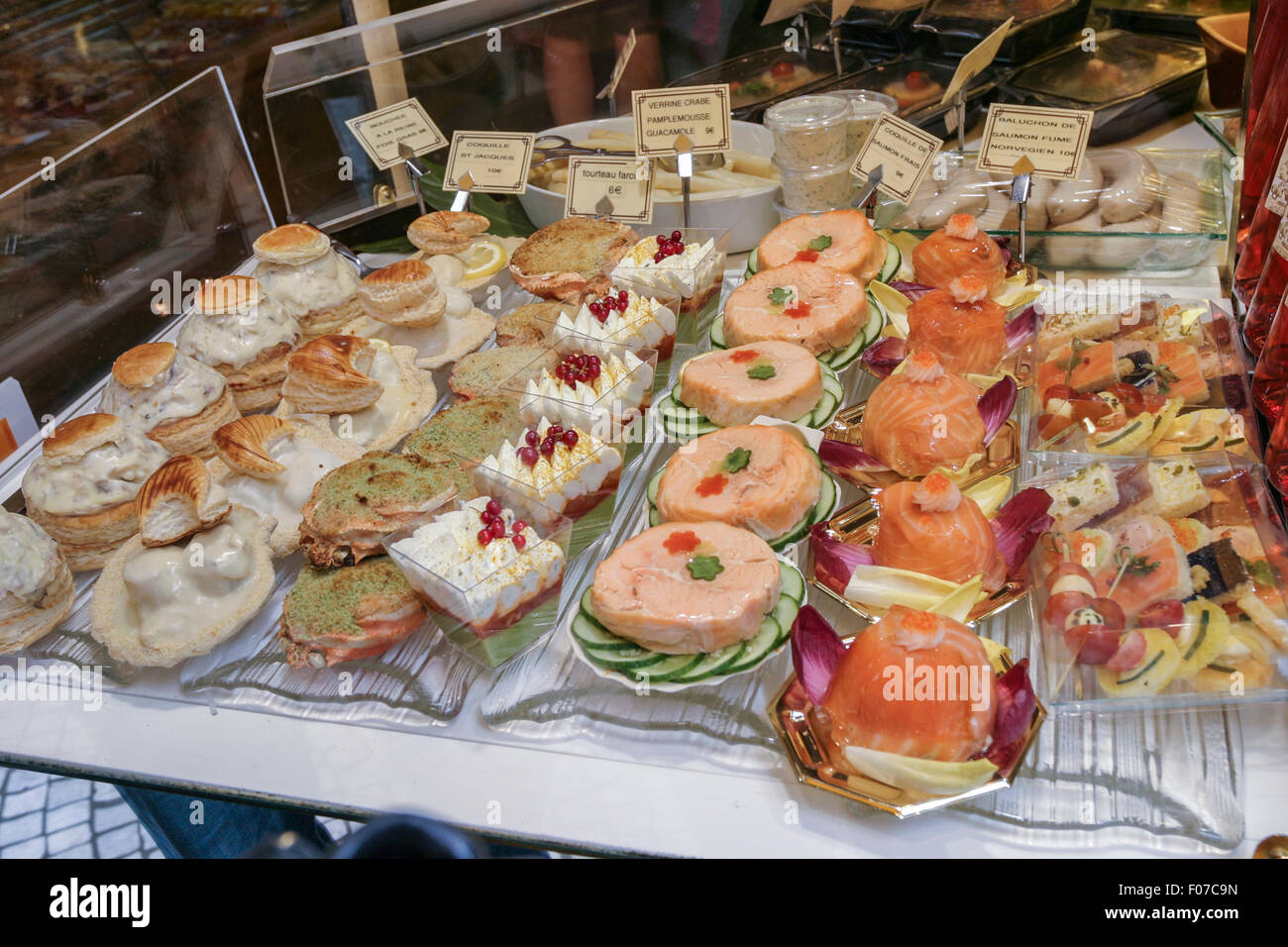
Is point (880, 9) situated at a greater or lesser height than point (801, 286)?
greater

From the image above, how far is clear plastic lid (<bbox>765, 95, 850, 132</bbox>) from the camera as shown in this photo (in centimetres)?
314

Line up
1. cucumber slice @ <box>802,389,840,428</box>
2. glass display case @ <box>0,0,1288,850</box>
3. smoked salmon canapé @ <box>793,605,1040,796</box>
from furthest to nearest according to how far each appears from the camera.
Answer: cucumber slice @ <box>802,389,840,428</box> < glass display case @ <box>0,0,1288,850</box> < smoked salmon canapé @ <box>793,605,1040,796</box>

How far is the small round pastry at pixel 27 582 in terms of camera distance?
224 centimetres

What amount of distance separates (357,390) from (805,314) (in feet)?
4.11

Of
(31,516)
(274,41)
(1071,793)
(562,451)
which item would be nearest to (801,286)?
(562,451)

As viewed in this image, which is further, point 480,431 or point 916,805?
point 480,431

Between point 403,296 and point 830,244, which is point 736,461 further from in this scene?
point 403,296

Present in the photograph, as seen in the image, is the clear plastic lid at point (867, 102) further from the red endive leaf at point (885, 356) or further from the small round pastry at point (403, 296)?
the small round pastry at point (403, 296)

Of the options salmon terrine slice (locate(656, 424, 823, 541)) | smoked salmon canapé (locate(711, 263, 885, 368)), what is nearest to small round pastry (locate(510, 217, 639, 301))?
smoked salmon canapé (locate(711, 263, 885, 368))

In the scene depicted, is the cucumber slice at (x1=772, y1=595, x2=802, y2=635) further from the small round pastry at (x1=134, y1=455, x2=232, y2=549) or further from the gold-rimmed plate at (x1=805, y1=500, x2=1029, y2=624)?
the small round pastry at (x1=134, y1=455, x2=232, y2=549)

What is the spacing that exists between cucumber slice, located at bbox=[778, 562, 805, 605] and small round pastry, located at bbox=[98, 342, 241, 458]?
1679 mm
